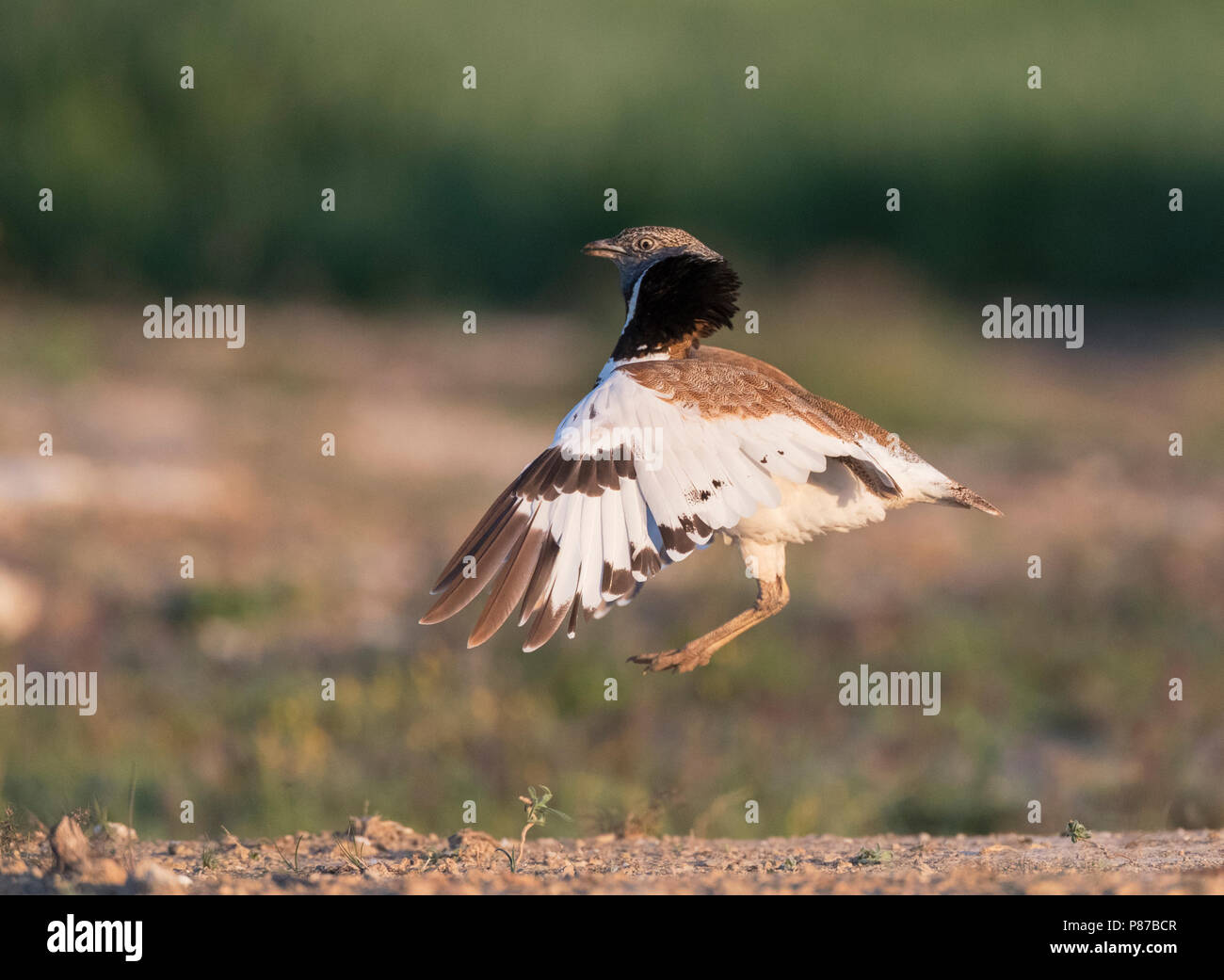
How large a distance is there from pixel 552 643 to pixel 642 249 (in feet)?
12.0

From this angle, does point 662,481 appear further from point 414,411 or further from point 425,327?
point 425,327

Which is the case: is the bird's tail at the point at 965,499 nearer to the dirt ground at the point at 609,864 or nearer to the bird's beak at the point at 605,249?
the dirt ground at the point at 609,864

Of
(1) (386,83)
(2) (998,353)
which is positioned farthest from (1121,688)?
(1) (386,83)

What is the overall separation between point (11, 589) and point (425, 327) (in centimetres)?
861

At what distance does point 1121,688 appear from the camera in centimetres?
886

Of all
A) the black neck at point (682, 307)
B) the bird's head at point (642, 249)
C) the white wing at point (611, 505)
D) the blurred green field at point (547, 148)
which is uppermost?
the blurred green field at point (547, 148)

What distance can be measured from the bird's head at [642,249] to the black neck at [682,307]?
0.24m

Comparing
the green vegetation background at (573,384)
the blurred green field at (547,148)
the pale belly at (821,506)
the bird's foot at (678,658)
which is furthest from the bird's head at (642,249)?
the blurred green field at (547,148)

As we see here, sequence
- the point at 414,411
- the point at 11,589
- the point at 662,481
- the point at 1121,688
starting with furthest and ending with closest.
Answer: the point at 414,411
the point at 11,589
the point at 1121,688
the point at 662,481

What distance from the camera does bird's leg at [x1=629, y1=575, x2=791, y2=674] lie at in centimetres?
575

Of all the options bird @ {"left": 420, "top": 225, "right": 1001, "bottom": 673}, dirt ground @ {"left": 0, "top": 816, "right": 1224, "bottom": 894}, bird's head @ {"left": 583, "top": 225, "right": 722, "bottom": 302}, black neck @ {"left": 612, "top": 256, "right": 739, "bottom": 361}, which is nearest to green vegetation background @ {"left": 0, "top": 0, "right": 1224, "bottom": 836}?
dirt ground @ {"left": 0, "top": 816, "right": 1224, "bottom": 894}

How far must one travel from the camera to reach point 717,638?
580 centimetres

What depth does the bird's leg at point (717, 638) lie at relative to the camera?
5.75 m

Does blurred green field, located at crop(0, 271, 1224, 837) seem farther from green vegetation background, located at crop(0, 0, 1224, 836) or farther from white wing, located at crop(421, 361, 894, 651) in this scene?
white wing, located at crop(421, 361, 894, 651)
